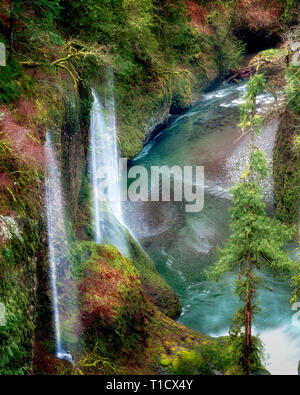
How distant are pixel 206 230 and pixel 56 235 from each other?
981cm

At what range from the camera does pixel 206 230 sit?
18.9m

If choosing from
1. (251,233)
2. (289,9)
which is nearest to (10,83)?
(251,233)

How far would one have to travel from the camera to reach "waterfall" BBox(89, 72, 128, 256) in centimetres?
1525

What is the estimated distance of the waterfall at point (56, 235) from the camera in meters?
9.64

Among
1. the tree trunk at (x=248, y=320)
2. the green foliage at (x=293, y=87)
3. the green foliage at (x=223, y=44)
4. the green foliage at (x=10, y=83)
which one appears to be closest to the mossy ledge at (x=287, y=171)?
the green foliage at (x=293, y=87)

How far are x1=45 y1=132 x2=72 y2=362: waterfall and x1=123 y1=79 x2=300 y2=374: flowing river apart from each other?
424cm

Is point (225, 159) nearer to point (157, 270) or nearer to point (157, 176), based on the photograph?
point (157, 176)

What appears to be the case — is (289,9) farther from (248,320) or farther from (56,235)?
(56,235)

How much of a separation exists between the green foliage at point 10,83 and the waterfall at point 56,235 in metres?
1.15

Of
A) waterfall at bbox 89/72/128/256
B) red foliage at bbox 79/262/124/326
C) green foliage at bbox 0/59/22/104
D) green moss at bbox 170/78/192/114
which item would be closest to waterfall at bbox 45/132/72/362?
red foliage at bbox 79/262/124/326
